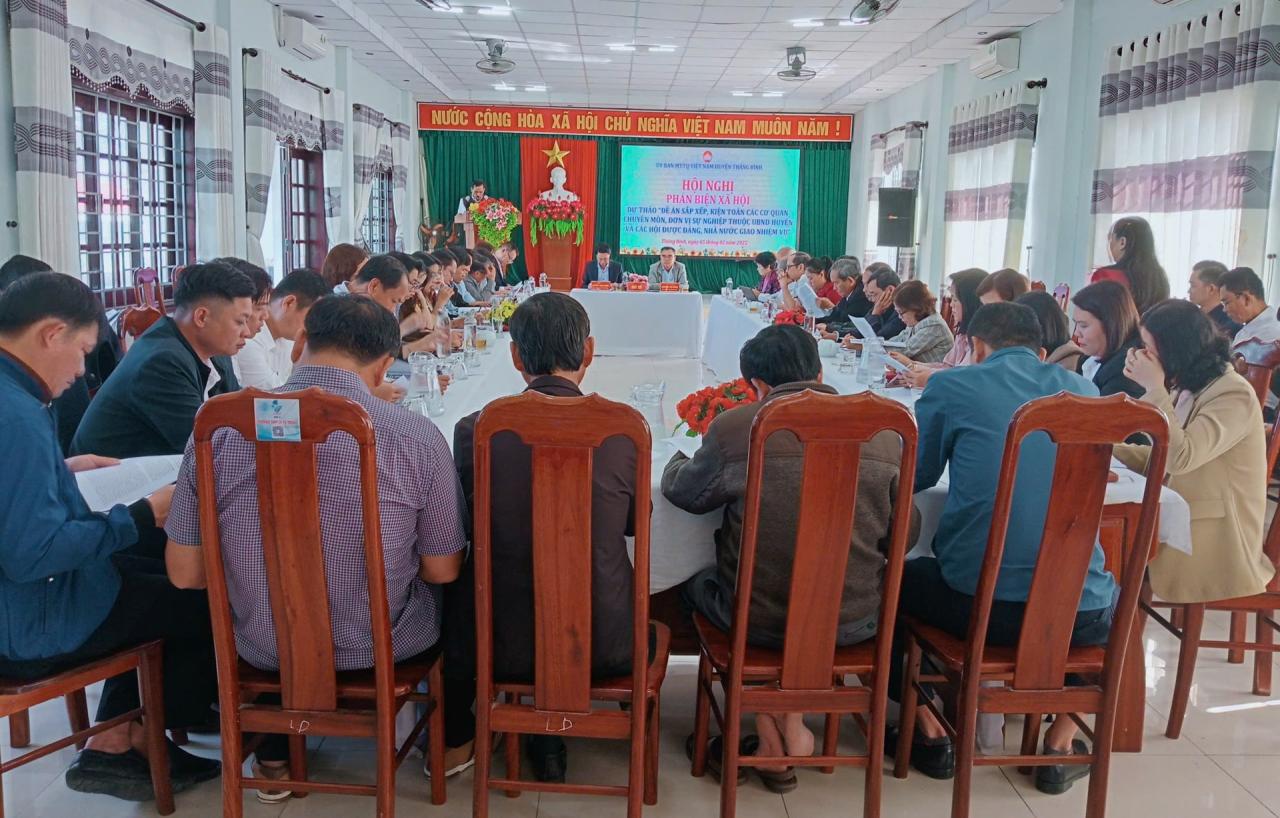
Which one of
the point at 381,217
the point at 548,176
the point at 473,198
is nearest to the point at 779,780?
the point at 381,217

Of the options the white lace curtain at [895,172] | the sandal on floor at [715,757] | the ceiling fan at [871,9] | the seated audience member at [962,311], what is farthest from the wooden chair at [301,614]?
the white lace curtain at [895,172]

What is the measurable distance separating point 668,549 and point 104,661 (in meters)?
1.15

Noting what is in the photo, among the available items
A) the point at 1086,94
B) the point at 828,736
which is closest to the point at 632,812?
the point at 828,736

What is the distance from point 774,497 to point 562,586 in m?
0.44

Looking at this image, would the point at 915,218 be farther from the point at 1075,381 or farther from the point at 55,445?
the point at 55,445

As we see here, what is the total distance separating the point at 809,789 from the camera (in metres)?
2.31

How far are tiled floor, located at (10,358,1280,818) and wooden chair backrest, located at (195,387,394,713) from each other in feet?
1.64

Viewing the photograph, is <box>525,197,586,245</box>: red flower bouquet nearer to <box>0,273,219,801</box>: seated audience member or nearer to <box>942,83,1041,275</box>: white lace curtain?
<box>942,83,1041,275</box>: white lace curtain

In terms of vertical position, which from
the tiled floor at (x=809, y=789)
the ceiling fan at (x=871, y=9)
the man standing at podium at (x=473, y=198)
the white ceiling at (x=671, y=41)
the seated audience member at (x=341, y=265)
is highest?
the white ceiling at (x=671, y=41)

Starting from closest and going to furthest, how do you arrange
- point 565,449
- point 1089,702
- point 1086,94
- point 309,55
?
point 565,449 → point 1089,702 → point 1086,94 → point 309,55

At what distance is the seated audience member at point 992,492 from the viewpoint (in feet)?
6.68

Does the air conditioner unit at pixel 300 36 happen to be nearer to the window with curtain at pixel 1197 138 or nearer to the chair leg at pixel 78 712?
the window with curtain at pixel 1197 138

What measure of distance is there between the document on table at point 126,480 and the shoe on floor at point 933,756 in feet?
5.56

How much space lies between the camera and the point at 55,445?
174cm
